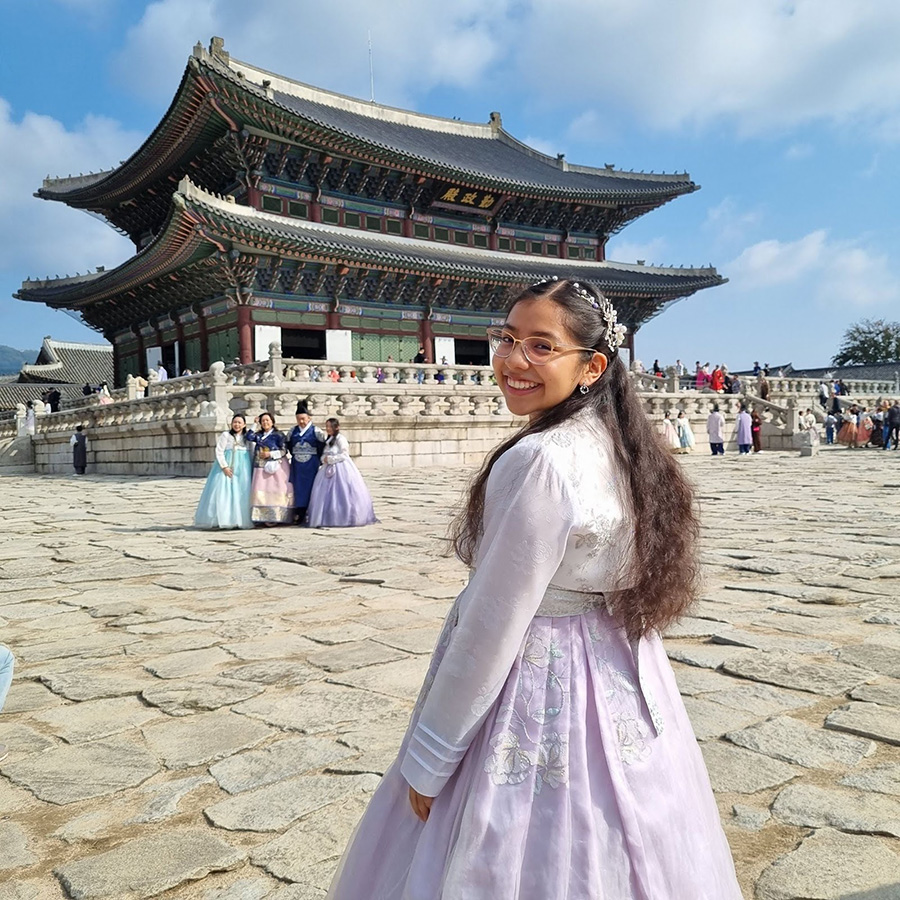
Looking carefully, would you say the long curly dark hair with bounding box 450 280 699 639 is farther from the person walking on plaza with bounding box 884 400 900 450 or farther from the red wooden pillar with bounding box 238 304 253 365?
the person walking on plaza with bounding box 884 400 900 450

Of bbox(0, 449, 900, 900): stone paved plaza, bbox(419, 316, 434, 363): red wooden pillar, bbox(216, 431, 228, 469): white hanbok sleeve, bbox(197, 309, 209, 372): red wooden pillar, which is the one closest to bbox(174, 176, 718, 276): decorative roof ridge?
bbox(419, 316, 434, 363): red wooden pillar

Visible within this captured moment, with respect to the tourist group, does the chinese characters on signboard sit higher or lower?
higher

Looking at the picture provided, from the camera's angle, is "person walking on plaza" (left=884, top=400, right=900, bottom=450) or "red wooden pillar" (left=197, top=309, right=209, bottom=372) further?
"red wooden pillar" (left=197, top=309, right=209, bottom=372)

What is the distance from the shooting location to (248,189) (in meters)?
21.1

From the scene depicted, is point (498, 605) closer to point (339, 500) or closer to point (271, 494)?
point (339, 500)

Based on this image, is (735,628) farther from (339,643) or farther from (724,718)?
(339,643)

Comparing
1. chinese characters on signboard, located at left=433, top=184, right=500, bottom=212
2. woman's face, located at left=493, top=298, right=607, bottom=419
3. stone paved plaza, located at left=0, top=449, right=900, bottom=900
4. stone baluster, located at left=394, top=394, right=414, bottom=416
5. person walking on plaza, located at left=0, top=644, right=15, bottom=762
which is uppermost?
chinese characters on signboard, located at left=433, top=184, right=500, bottom=212

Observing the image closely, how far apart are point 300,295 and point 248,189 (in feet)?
10.1

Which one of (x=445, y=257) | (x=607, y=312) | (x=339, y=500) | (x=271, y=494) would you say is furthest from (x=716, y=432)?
(x=607, y=312)

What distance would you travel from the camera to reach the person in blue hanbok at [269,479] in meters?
8.95

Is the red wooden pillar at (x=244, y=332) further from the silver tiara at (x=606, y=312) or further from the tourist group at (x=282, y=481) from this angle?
the silver tiara at (x=606, y=312)

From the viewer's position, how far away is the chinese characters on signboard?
24.9 metres

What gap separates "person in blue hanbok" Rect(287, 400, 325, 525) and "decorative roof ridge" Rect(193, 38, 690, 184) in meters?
12.8

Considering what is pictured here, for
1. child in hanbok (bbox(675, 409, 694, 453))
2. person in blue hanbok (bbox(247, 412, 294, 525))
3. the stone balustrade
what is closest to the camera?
person in blue hanbok (bbox(247, 412, 294, 525))
